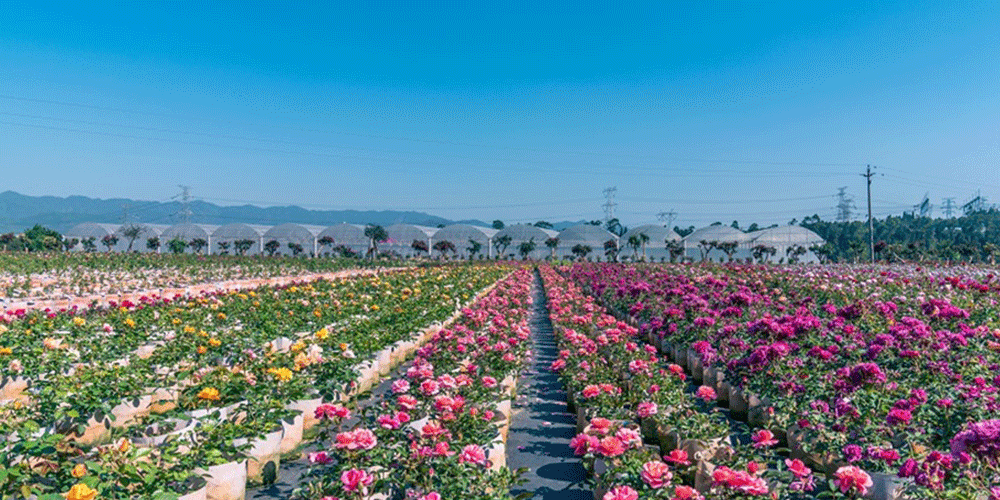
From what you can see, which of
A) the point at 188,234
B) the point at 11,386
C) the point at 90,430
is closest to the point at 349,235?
the point at 188,234

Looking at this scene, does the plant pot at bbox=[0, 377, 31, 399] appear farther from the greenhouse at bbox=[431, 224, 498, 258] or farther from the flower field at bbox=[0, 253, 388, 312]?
the greenhouse at bbox=[431, 224, 498, 258]

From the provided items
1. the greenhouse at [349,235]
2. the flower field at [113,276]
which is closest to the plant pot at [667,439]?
the flower field at [113,276]

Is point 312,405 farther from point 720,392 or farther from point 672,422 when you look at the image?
point 720,392

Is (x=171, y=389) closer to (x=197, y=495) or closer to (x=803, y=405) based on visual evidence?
(x=197, y=495)

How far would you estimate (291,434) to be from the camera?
15.3ft

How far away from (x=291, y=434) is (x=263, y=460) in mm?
509

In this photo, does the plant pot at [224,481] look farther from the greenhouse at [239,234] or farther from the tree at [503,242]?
the greenhouse at [239,234]

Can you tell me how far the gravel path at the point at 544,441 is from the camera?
4.25 m

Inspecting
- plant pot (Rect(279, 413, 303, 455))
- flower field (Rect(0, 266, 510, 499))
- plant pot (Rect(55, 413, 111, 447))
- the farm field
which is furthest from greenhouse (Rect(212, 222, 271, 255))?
plant pot (Rect(279, 413, 303, 455))

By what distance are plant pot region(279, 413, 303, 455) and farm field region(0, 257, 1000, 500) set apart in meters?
0.02

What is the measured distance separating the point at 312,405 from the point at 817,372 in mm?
4536

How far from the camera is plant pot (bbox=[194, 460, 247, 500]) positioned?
3512 millimetres

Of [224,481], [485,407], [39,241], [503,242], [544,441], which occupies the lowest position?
[544,441]

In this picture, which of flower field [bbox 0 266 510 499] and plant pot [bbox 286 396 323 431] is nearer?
flower field [bbox 0 266 510 499]
